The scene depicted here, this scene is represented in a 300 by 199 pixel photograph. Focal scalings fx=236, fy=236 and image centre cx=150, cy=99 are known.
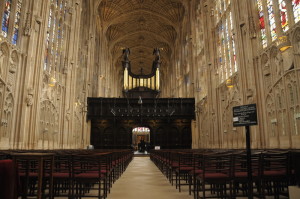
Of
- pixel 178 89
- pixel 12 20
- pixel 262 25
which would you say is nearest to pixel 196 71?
pixel 178 89

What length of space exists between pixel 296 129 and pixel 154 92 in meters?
32.4

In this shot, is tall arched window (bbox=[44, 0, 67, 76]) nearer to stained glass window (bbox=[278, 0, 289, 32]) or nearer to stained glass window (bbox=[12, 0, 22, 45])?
stained glass window (bbox=[12, 0, 22, 45])

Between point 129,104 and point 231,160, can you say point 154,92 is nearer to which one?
point 129,104

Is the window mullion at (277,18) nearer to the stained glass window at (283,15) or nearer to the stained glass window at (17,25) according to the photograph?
the stained glass window at (283,15)

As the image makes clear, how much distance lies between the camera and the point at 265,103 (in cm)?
1112

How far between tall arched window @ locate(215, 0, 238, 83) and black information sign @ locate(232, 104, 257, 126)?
11.4 m

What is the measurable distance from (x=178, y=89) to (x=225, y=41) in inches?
678

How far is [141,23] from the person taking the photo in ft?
122

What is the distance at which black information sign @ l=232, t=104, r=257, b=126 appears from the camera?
159 inches

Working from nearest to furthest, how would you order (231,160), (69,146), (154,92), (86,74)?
(231,160) < (69,146) < (86,74) < (154,92)

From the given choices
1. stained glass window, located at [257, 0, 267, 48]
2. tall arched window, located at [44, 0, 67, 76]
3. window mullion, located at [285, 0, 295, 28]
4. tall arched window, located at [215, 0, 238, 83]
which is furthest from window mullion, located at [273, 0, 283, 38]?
tall arched window, located at [44, 0, 67, 76]

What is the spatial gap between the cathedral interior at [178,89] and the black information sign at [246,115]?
1.30 ft

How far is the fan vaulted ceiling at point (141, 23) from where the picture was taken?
31936mm

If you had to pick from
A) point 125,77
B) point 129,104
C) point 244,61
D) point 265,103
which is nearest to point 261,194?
point 265,103
